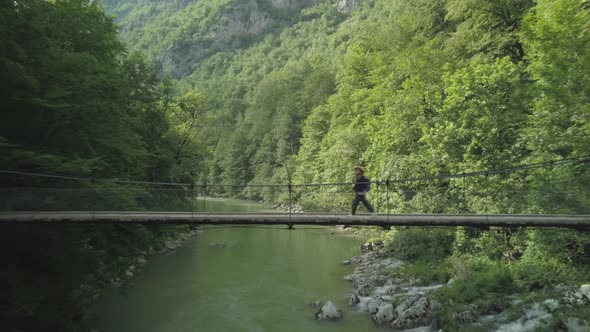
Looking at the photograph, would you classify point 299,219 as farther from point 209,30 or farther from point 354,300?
point 209,30

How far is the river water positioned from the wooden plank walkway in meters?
0.62

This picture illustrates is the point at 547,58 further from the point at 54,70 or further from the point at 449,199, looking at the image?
the point at 54,70

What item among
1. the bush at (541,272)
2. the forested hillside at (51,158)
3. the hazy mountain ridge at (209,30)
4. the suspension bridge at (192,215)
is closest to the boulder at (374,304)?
the bush at (541,272)

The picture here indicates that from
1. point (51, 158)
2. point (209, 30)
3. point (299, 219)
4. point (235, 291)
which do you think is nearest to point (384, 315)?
point (299, 219)

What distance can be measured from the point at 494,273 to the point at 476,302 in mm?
1116

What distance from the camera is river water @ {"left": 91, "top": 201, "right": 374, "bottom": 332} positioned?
9727 millimetres

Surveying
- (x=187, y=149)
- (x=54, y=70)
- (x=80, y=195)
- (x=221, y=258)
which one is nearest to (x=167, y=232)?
(x=221, y=258)

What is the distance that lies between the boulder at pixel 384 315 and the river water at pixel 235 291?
207 millimetres

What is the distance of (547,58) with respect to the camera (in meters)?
10.8

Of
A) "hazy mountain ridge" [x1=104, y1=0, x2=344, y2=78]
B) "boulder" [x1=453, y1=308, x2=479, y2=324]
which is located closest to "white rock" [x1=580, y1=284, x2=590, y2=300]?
"boulder" [x1=453, y1=308, x2=479, y2=324]

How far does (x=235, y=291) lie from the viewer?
1227cm

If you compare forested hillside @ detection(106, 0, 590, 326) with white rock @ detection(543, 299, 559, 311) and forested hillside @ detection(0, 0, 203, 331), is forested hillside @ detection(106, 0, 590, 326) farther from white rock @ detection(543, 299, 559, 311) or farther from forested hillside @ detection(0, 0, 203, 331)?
forested hillside @ detection(0, 0, 203, 331)

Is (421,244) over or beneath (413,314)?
over

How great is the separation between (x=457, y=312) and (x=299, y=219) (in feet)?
14.1
